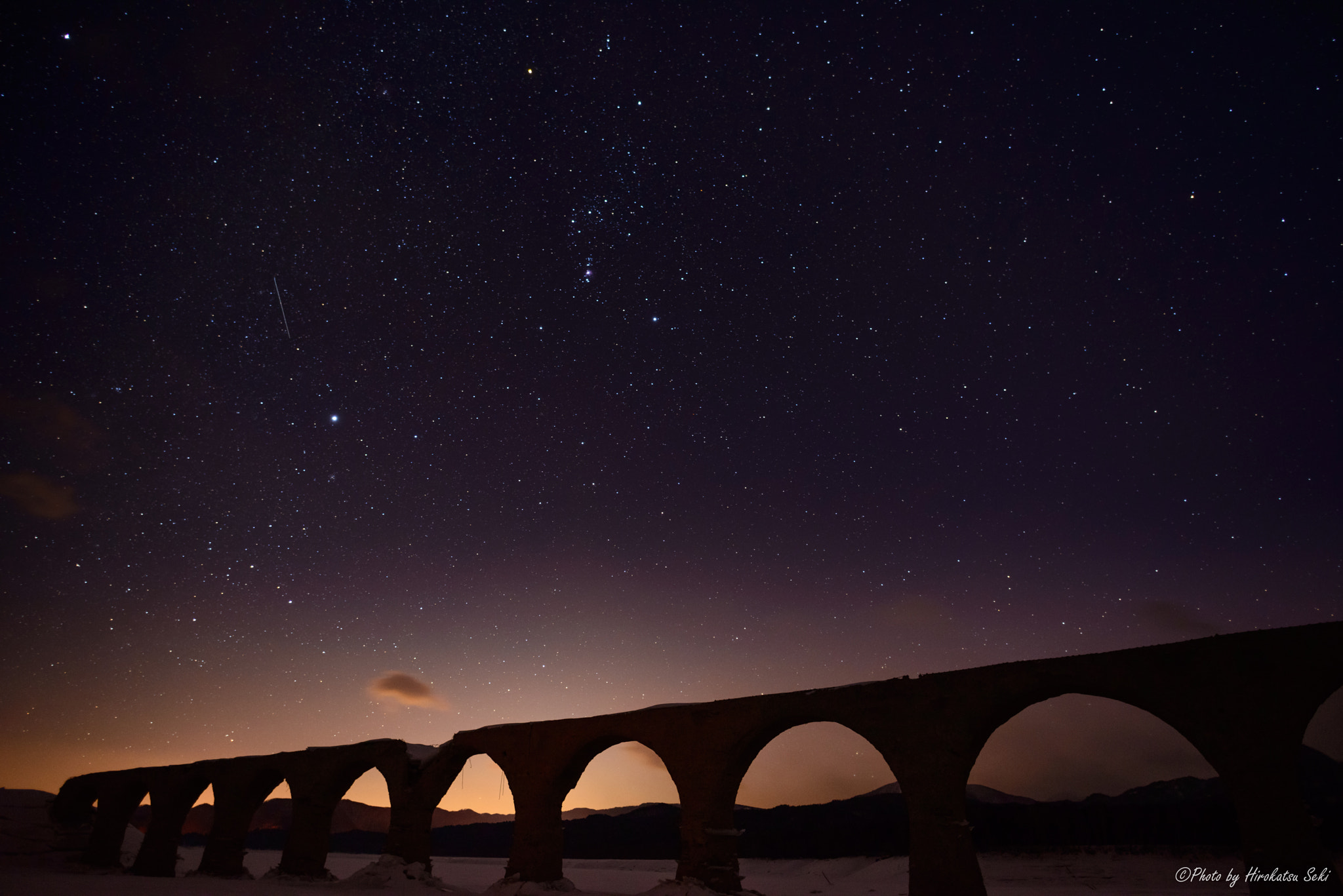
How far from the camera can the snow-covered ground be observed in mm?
14938

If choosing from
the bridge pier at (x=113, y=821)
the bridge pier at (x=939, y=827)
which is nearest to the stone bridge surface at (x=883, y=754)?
the bridge pier at (x=939, y=827)

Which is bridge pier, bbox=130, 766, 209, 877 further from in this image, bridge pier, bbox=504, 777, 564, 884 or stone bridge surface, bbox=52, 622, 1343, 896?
bridge pier, bbox=504, 777, 564, 884

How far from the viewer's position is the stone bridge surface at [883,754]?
8531mm

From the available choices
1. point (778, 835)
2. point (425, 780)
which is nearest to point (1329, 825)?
point (778, 835)

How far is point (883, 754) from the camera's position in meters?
11.4

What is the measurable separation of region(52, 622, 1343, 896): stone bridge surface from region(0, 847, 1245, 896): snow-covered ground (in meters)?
1.24

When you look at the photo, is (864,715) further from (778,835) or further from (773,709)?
(778,835)

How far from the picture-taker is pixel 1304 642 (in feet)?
28.3

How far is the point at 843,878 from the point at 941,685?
1374 inches

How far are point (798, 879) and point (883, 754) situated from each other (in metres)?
33.1

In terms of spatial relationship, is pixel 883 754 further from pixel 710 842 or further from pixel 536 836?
pixel 536 836

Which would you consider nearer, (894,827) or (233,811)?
(233,811)

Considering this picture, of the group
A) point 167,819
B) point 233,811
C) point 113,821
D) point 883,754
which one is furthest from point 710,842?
point 113,821

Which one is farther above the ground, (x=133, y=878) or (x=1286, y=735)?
(x=1286, y=735)
